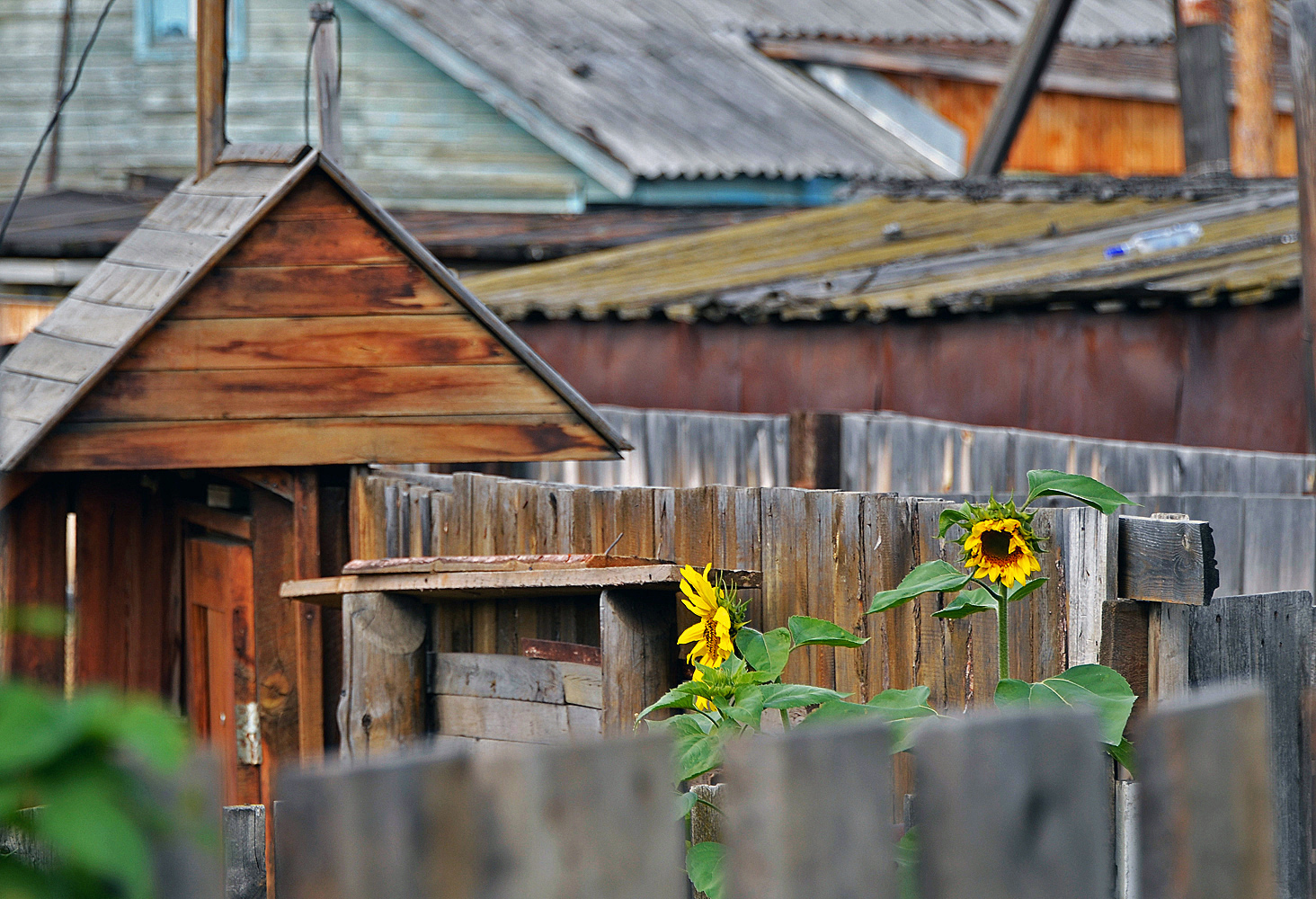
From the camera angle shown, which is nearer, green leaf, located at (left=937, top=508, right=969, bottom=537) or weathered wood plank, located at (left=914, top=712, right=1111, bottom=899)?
weathered wood plank, located at (left=914, top=712, right=1111, bottom=899)

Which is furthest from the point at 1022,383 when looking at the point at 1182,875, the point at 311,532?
the point at 1182,875

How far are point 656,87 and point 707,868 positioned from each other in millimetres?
17812

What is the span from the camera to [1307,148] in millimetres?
5738

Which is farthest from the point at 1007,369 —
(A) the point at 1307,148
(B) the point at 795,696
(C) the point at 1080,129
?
(C) the point at 1080,129

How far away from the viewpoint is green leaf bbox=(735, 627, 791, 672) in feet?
10.1

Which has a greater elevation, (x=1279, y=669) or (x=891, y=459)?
(x=891, y=459)

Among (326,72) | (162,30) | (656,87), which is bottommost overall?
(326,72)

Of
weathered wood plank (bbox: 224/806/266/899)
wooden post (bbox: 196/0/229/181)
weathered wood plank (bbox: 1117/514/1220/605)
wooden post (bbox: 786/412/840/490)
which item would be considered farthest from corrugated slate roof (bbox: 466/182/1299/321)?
weathered wood plank (bbox: 224/806/266/899)

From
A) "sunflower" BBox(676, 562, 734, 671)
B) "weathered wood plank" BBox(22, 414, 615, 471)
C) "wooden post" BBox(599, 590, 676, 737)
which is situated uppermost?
"weathered wood plank" BBox(22, 414, 615, 471)

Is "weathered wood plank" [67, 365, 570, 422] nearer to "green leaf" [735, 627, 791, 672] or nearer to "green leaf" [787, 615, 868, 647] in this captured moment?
"green leaf" [735, 627, 791, 672]

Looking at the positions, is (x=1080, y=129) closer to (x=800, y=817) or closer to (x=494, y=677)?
(x=494, y=677)

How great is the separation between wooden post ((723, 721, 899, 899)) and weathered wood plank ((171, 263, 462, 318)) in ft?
12.6

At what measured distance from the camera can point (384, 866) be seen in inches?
48.6

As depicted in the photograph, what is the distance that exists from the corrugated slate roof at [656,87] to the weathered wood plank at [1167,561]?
47.7 feet
